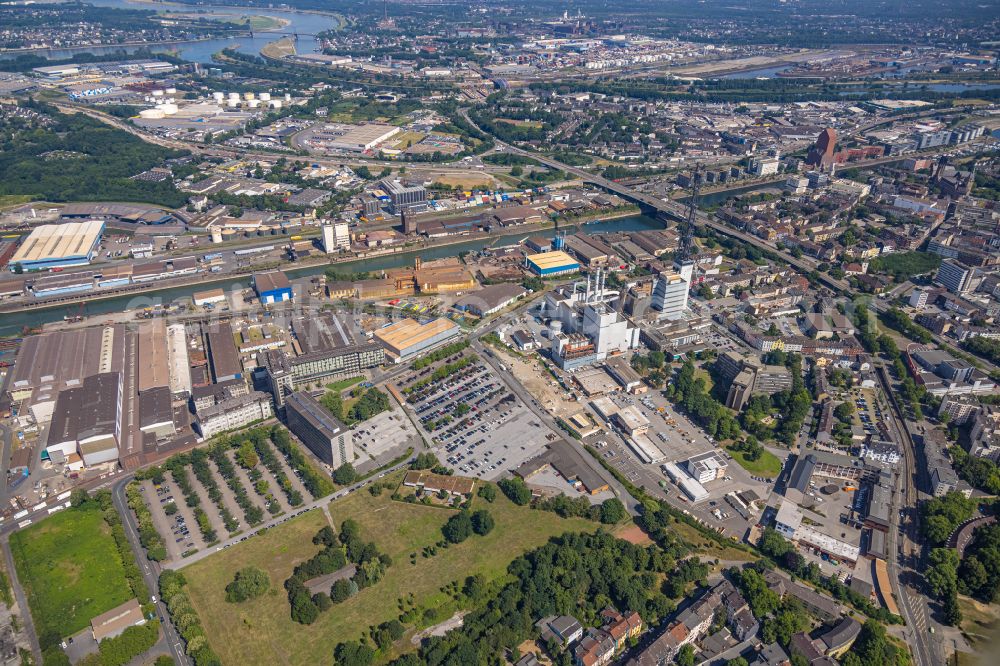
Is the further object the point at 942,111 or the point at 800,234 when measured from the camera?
the point at 942,111

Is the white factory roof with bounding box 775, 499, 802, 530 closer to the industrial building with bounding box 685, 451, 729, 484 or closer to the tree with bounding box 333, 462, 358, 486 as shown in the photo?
the industrial building with bounding box 685, 451, 729, 484

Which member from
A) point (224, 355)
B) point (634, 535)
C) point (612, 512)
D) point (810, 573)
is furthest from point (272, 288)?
point (810, 573)

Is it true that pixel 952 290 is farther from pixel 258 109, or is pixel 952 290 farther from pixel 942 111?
pixel 258 109

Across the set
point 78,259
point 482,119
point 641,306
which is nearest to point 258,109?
point 482,119

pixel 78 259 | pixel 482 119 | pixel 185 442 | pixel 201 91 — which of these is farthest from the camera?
pixel 201 91

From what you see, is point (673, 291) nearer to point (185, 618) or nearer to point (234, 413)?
point (234, 413)

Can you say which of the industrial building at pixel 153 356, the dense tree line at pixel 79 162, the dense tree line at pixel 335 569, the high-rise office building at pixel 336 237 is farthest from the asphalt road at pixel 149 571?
the dense tree line at pixel 79 162

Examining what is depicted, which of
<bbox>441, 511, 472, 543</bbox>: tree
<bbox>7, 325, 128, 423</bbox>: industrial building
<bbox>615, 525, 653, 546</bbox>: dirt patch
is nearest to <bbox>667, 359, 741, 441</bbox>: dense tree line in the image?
<bbox>615, 525, 653, 546</bbox>: dirt patch
